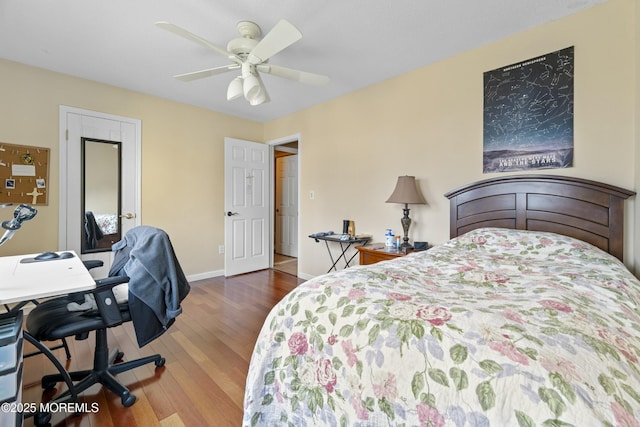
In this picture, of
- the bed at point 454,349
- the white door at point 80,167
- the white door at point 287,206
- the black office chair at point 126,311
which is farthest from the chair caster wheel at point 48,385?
the white door at point 287,206

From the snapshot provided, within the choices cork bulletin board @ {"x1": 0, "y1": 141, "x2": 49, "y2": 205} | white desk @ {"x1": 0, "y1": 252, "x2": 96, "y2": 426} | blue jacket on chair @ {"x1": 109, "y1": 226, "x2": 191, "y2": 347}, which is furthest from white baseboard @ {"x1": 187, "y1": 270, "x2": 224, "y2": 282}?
blue jacket on chair @ {"x1": 109, "y1": 226, "x2": 191, "y2": 347}

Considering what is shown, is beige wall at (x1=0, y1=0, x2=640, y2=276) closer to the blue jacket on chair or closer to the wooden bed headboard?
the wooden bed headboard

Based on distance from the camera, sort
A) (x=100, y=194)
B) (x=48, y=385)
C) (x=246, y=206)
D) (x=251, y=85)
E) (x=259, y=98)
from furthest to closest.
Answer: (x=246, y=206)
(x=100, y=194)
(x=259, y=98)
(x=251, y=85)
(x=48, y=385)

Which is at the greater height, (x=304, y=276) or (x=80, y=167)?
(x=80, y=167)

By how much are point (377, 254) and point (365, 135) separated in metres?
1.45

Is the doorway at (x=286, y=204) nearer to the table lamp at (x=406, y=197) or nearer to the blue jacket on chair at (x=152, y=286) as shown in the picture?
the table lamp at (x=406, y=197)

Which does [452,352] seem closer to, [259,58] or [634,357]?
[634,357]

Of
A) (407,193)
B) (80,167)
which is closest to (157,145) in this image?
(80,167)

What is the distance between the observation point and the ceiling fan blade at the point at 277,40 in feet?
5.31

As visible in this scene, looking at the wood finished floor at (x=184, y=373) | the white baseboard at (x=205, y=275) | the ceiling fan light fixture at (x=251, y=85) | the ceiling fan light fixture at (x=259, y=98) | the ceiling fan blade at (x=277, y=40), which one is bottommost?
the wood finished floor at (x=184, y=373)

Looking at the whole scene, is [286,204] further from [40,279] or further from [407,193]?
[40,279]

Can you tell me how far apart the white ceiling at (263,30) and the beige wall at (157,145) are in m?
0.25

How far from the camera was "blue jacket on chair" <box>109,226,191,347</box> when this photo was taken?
1583 millimetres

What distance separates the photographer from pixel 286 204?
6.00 metres
